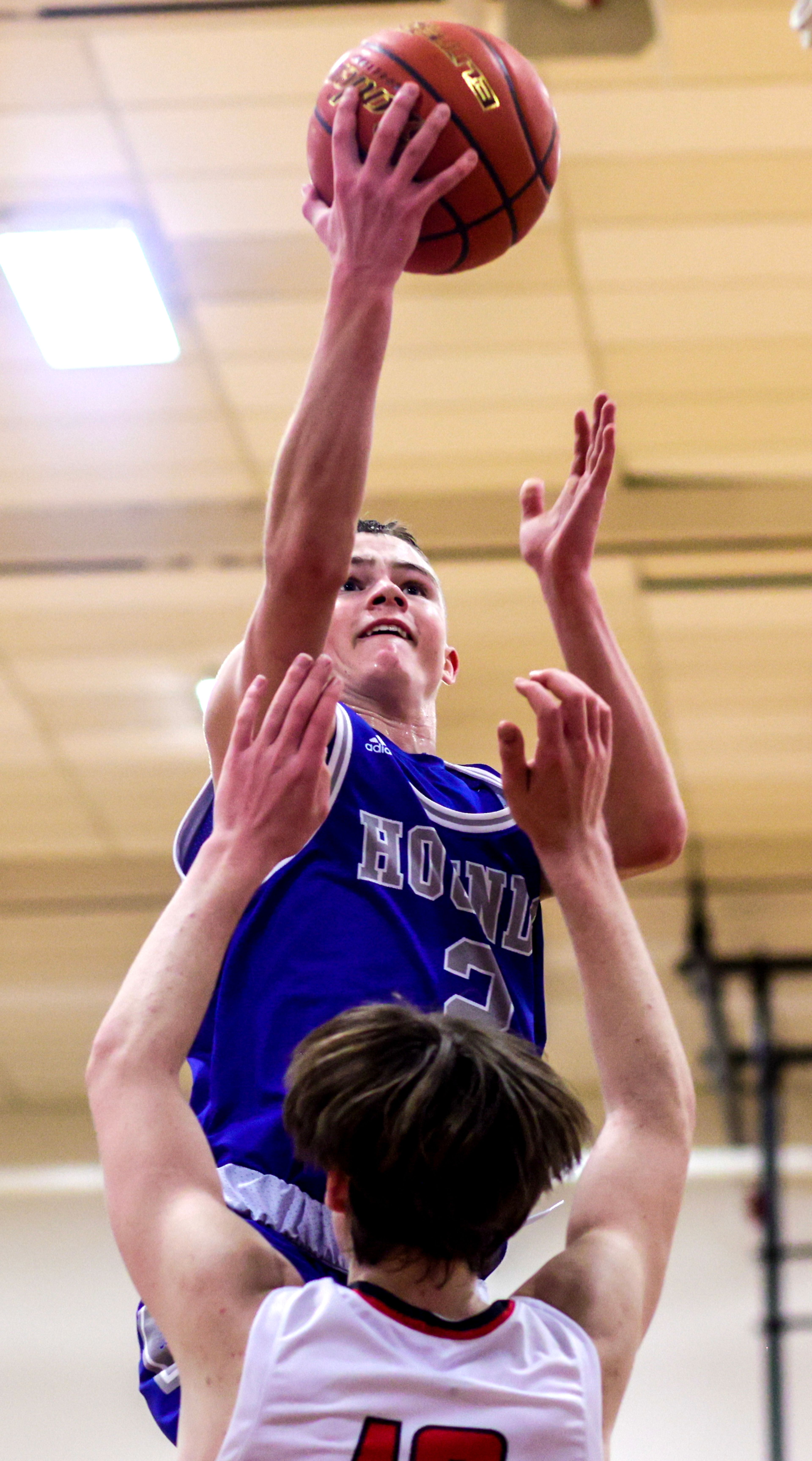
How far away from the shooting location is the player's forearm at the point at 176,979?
1.58 metres

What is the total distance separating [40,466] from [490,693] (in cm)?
246

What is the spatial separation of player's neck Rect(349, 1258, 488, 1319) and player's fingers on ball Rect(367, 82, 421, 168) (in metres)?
1.41

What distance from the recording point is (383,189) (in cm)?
215

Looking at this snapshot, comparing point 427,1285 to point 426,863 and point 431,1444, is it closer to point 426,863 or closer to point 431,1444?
point 431,1444

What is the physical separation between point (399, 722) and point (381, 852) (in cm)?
45

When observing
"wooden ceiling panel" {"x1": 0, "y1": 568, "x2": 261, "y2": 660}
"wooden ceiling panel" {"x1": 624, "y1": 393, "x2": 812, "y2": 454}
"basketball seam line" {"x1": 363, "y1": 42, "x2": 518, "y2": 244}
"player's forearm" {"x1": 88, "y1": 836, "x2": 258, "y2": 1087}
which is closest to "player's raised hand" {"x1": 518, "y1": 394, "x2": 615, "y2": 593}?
"basketball seam line" {"x1": 363, "y1": 42, "x2": 518, "y2": 244}

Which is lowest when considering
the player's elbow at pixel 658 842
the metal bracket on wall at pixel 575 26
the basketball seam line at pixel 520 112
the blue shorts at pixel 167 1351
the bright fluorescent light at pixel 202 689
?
the blue shorts at pixel 167 1351

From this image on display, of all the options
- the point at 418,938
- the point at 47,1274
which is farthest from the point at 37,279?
the point at 47,1274

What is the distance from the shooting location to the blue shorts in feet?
6.34

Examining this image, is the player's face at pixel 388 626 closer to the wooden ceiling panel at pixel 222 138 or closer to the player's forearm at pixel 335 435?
the player's forearm at pixel 335 435

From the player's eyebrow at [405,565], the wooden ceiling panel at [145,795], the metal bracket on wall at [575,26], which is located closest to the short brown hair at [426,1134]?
the player's eyebrow at [405,565]

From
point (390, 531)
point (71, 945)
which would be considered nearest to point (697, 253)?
point (390, 531)

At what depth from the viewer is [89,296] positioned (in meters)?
5.46

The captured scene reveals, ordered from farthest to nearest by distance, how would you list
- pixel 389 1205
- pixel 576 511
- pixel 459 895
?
pixel 576 511, pixel 459 895, pixel 389 1205
